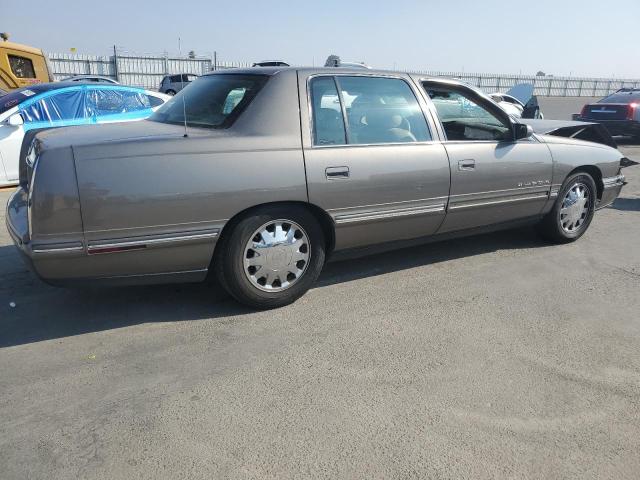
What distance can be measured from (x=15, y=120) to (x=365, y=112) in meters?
5.15

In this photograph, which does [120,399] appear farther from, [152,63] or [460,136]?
[152,63]

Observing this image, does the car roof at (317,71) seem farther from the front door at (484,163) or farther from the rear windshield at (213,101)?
the front door at (484,163)

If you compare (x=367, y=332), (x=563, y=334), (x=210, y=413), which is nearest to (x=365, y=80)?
(x=367, y=332)

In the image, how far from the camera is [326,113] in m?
3.67

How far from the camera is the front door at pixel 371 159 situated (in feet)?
11.7

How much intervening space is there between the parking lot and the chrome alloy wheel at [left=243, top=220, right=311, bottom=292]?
23 centimetres

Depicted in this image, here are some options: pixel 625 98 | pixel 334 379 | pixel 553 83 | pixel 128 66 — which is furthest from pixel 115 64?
pixel 553 83

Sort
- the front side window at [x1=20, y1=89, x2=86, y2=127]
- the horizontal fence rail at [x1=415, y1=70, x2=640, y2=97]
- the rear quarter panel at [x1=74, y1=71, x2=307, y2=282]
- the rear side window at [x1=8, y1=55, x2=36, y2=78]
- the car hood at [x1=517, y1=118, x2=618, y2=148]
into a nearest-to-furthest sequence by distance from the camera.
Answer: the rear quarter panel at [x1=74, y1=71, x2=307, y2=282]
the car hood at [x1=517, y1=118, x2=618, y2=148]
the front side window at [x1=20, y1=89, x2=86, y2=127]
the rear side window at [x1=8, y1=55, x2=36, y2=78]
the horizontal fence rail at [x1=415, y1=70, x2=640, y2=97]

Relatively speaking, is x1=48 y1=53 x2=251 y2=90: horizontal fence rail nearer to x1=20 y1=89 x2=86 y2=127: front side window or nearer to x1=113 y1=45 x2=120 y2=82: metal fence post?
x1=113 y1=45 x2=120 y2=82: metal fence post

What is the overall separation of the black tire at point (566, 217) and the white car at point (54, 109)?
5500 millimetres

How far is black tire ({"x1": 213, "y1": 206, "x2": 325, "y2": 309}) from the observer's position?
3361 millimetres

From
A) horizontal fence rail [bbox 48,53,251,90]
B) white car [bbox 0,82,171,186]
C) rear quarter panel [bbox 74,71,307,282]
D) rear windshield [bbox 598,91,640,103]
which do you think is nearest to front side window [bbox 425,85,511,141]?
rear quarter panel [bbox 74,71,307,282]

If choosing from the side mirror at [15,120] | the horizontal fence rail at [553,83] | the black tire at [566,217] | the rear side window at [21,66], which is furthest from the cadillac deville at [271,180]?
the horizontal fence rail at [553,83]

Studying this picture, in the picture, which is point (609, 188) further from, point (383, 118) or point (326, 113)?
point (326, 113)
